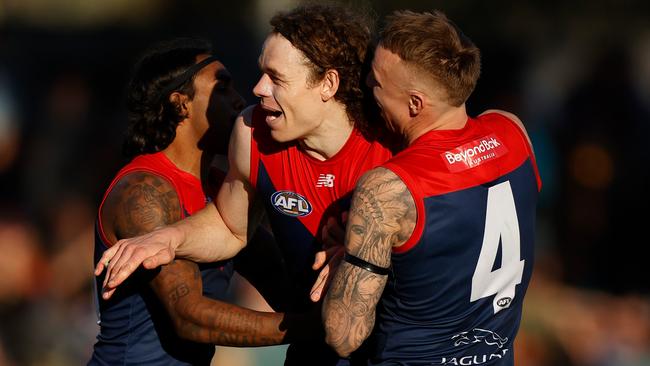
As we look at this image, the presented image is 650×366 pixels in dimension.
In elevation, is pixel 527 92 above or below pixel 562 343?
above

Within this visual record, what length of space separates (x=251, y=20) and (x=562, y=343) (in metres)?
5.78

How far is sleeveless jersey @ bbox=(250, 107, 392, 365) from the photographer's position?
490 cm

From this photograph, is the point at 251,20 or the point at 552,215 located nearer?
the point at 552,215

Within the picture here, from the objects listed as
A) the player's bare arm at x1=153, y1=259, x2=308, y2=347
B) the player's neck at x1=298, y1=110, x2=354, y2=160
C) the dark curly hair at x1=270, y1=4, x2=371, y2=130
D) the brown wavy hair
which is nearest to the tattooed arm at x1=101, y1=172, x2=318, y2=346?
the player's bare arm at x1=153, y1=259, x2=308, y2=347

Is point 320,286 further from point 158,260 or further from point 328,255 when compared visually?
point 158,260

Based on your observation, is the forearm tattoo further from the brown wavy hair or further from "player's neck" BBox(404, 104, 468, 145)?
the brown wavy hair

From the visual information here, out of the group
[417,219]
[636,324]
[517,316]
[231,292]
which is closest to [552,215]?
[636,324]

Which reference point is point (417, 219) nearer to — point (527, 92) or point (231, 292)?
point (231, 292)

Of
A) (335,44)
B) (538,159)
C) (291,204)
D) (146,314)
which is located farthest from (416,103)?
(538,159)

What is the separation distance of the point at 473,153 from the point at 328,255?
79 centimetres

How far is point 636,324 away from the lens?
854 centimetres

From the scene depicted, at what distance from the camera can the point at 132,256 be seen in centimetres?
475

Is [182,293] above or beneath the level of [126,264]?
beneath

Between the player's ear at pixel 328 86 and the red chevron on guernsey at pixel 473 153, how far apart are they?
0.70 metres
